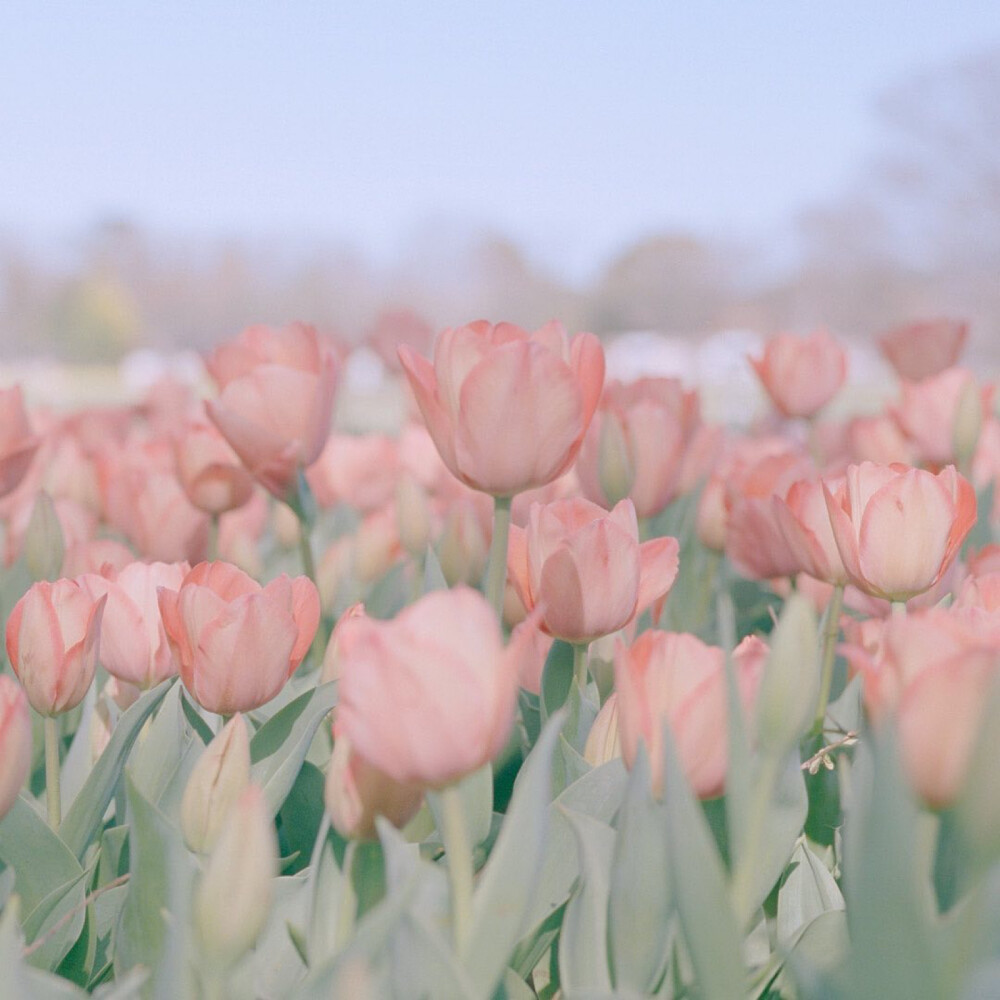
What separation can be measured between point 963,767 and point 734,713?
96mm

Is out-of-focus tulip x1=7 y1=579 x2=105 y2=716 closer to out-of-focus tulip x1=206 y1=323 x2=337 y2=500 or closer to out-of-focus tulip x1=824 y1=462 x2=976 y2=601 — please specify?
out-of-focus tulip x1=206 y1=323 x2=337 y2=500

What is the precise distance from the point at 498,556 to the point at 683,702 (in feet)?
0.79

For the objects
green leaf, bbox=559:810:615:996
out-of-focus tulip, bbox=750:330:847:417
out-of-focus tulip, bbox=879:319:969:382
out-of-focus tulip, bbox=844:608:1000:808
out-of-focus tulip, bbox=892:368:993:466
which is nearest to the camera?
out-of-focus tulip, bbox=844:608:1000:808

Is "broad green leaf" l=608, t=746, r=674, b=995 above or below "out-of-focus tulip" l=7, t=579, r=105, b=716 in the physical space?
below

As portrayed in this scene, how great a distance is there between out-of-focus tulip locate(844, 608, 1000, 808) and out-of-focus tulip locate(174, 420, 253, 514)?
2.93ft

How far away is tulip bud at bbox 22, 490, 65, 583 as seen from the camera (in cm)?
119

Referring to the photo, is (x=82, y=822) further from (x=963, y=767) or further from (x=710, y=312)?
(x=710, y=312)

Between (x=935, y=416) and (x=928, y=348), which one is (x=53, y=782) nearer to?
(x=935, y=416)

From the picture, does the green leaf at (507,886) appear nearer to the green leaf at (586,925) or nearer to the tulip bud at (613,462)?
the green leaf at (586,925)

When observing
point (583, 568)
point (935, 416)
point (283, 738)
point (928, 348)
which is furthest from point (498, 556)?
point (928, 348)

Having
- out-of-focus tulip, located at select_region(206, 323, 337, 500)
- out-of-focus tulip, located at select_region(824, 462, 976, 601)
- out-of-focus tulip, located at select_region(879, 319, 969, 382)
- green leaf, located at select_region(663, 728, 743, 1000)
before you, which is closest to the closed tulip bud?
green leaf, located at select_region(663, 728, 743, 1000)

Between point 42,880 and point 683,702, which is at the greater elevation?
point 683,702

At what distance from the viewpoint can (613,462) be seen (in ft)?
3.85

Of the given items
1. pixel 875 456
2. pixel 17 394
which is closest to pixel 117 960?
pixel 17 394
